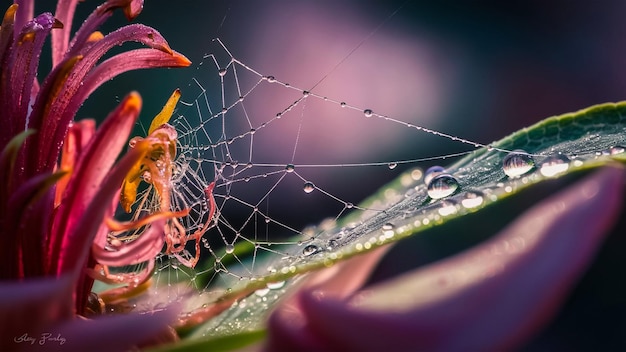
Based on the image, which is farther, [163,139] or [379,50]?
[379,50]

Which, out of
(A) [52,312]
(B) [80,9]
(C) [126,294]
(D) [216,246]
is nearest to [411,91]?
(B) [80,9]

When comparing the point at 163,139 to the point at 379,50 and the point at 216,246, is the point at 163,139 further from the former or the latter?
the point at 379,50

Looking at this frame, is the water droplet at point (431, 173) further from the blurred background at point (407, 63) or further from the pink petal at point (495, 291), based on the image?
the blurred background at point (407, 63)

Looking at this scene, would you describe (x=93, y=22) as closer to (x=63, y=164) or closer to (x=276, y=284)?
(x=63, y=164)

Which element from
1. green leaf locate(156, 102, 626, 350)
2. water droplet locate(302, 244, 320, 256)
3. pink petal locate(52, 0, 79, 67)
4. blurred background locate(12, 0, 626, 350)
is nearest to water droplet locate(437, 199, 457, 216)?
green leaf locate(156, 102, 626, 350)

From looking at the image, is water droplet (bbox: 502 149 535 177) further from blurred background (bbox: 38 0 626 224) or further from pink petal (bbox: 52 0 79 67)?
blurred background (bbox: 38 0 626 224)

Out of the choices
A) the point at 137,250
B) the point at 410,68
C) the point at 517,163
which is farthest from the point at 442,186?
the point at 410,68
